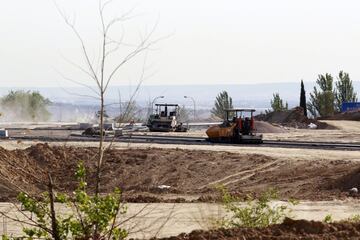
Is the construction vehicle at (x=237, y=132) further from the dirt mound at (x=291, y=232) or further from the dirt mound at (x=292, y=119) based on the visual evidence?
the dirt mound at (x=291, y=232)

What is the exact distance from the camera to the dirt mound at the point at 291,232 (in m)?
12.6

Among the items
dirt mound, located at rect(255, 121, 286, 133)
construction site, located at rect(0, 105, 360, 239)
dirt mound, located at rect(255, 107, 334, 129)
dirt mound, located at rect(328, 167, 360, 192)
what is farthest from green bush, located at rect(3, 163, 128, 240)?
dirt mound, located at rect(255, 107, 334, 129)

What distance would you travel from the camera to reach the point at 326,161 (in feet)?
120

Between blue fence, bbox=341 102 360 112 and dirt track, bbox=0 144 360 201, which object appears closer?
dirt track, bbox=0 144 360 201

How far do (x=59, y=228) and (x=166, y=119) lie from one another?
2301 inches

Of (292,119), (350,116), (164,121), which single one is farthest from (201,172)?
(350,116)

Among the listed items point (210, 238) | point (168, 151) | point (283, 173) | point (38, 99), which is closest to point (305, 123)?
point (168, 151)

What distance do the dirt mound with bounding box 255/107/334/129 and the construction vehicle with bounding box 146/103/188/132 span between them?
1743 cm

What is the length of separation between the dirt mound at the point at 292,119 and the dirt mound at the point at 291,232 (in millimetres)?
67368

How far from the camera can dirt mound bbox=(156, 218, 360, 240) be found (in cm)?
1265

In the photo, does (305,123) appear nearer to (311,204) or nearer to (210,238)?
(311,204)

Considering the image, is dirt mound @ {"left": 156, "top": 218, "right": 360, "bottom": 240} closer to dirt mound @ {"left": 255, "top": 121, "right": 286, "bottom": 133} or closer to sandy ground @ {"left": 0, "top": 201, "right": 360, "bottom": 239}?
sandy ground @ {"left": 0, "top": 201, "right": 360, "bottom": 239}

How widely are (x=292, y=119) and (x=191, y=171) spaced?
56095mm

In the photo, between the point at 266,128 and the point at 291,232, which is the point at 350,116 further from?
the point at 291,232
